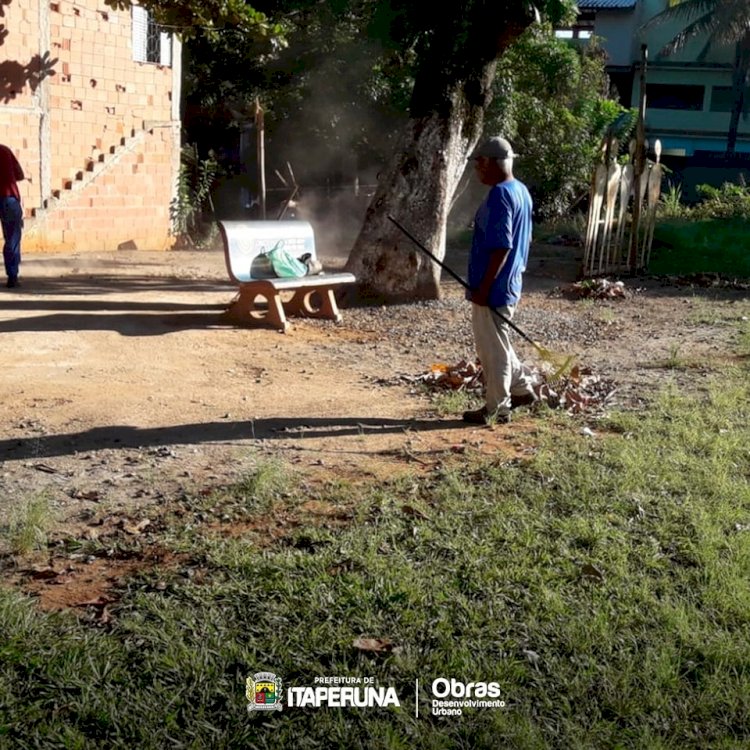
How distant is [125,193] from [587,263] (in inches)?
307

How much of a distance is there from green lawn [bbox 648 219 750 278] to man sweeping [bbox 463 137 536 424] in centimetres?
1056

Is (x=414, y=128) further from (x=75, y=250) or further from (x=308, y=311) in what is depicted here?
(x=75, y=250)

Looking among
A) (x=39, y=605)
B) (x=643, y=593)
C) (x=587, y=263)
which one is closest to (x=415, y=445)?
(x=643, y=593)

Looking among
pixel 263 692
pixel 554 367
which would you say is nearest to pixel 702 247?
pixel 554 367

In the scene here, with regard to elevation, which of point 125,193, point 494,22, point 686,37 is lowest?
point 125,193

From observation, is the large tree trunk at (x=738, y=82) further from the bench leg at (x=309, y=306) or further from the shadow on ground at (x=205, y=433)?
the shadow on ground at (x=205, y=433)

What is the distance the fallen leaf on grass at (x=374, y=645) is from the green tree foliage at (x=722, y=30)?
39047 mm

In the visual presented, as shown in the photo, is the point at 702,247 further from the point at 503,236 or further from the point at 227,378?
the point at 503,236

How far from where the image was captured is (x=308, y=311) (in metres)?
11.3

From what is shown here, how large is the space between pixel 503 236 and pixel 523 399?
1335 mm

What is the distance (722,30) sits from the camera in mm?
39500

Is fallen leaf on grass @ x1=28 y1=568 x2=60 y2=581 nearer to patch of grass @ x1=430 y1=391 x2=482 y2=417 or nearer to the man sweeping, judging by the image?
the man sweeping

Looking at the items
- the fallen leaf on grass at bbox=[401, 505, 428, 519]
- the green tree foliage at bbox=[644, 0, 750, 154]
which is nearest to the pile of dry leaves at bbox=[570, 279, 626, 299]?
→ the fallen leaf on grass at bbox=[401, 505, 428, 519]

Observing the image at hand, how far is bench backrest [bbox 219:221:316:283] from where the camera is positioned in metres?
10.3
